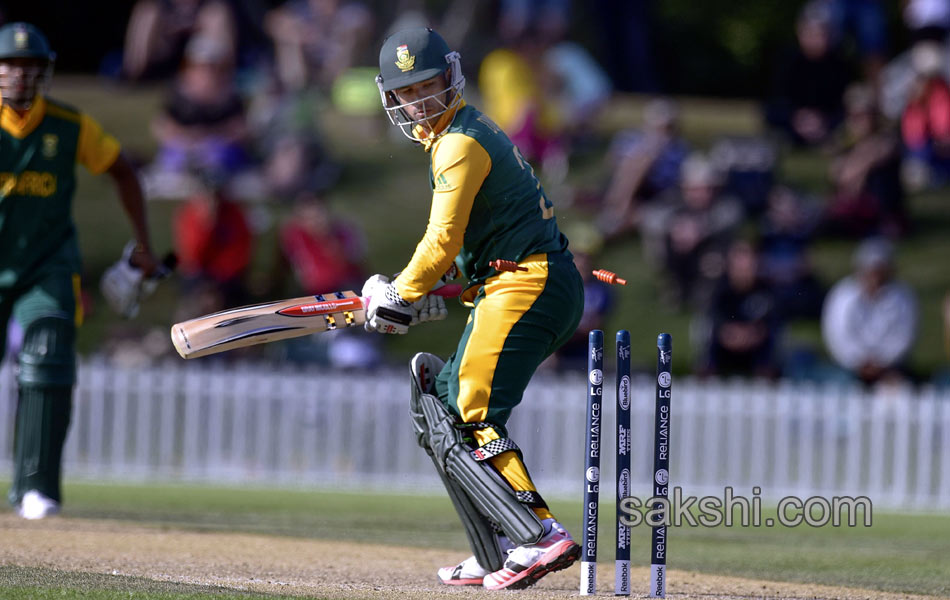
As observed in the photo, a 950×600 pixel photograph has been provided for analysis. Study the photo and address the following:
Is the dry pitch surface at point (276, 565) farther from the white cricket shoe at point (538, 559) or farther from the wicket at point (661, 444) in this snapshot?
the wicket at point (661, 444)

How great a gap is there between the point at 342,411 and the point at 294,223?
2933 mm

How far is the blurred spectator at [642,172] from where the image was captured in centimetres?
1672

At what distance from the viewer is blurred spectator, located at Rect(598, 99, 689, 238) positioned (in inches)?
658

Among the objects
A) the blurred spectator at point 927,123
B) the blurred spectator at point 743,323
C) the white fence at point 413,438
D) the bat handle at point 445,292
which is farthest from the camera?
the blurred spectator at point 927,123

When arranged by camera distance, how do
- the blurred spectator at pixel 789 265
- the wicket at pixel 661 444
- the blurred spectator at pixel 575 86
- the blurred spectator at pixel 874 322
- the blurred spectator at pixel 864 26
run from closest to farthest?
the wicket at pixel 661 444, the blurred spectator at pixel 874 322, the blurred spectator at pixel 789 265, the blurred spectator at pixel 575 86, the blurred spectator at pixel 864 26

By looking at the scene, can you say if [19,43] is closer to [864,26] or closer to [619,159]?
[619,159]

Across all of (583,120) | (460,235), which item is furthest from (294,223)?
(460,235)

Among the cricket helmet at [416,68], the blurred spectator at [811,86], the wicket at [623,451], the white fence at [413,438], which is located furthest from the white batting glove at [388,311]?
the blurred spectator at [811,86]

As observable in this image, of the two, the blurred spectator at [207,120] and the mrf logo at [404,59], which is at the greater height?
the blurred spectator at [207,120]

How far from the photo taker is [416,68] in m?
5.32

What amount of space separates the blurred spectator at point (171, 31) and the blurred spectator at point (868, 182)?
25.5 feet

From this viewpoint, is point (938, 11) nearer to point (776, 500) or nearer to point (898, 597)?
point (776, 500)

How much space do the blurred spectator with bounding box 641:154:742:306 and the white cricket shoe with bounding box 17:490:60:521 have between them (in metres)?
9.72

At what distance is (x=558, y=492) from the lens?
1296 cm
